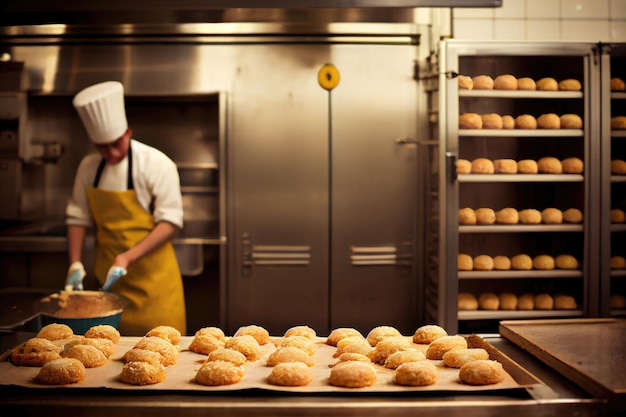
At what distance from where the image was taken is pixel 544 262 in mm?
3867

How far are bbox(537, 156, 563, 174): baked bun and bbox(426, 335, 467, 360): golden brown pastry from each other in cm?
214

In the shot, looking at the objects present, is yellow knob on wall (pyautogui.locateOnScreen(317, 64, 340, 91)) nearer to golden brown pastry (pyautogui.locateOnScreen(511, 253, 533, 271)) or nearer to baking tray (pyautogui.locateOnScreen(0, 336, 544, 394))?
golden brown pastry (pyautogui.locateOnScreen(511, 253, 533, 271))

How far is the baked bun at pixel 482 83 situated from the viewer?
3.74 m

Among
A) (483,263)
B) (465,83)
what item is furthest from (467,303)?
(465,83)

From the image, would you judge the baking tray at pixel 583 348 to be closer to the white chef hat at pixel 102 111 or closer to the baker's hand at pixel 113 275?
the baker's hand at pixel 113 275

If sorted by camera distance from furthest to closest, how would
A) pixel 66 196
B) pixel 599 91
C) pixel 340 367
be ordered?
pixel 66 196 < pixel 599 91 < pixel 340 367

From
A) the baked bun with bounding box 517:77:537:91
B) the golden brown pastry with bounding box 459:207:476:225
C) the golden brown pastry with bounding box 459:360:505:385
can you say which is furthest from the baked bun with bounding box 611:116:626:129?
the golden brown pastry with bounding box 459:360:505:385

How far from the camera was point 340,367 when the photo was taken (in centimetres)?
164

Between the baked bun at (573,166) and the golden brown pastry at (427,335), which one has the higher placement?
the baked bun at (573,166)

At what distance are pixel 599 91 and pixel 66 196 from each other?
337cm

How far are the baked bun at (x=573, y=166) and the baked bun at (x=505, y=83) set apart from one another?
52cm

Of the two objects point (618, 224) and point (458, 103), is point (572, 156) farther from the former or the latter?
point (458, 103)

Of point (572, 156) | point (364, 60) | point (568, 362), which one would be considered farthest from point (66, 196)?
point (568, 362)

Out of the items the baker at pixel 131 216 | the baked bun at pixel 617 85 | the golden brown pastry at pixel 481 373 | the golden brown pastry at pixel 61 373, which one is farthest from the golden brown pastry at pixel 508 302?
the golden brown pastry at pixel 61 373
